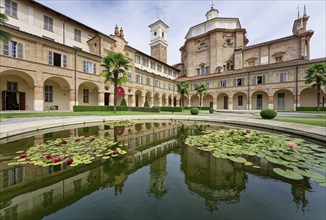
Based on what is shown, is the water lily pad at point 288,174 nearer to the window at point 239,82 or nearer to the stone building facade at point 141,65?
the stone building facade at point 141,65

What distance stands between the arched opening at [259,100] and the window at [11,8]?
41.3 metres

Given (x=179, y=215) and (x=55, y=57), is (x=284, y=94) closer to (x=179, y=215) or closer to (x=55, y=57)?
(x=179, y=215)

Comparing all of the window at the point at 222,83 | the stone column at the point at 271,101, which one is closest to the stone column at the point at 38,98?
the window at the point at 222,83

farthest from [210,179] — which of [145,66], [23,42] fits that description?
[145,66]

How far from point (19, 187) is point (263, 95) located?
3762 cm

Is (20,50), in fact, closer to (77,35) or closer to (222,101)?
(77,35)

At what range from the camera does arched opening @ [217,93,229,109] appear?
1430 inches

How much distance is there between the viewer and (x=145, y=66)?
116ft

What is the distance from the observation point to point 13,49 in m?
15.9

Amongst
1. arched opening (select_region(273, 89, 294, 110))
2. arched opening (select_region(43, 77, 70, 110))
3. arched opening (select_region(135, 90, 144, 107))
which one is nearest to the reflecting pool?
arched opening (select_region(43, 77, 70, 110))

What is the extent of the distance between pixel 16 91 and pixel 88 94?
882 centimetres

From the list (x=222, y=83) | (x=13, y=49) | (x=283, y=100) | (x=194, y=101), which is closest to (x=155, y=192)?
(x=13, y=49)

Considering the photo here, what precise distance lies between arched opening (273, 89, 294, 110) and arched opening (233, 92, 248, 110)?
17.5 ft

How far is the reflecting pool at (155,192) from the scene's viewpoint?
2139 mm
